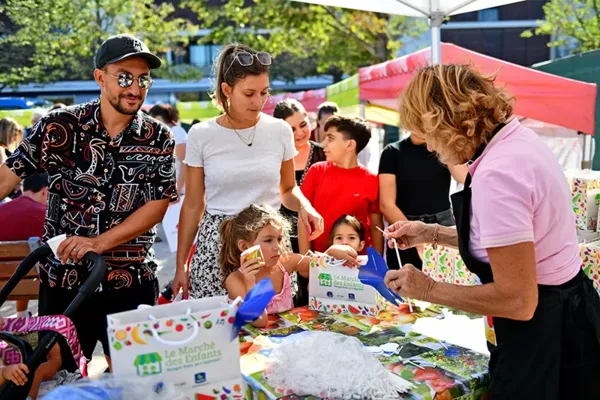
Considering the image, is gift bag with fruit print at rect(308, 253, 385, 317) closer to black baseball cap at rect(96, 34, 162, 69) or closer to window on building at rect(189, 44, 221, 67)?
black baseball cap at rect(96, 34, 162, 69)

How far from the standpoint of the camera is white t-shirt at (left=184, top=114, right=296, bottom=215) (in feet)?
9.21

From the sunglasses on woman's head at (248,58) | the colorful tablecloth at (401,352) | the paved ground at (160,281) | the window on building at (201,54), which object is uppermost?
the window on building at (201,54)

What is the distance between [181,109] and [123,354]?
1439cm

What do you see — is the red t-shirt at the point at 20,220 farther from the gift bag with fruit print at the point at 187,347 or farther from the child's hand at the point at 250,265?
the gift bag with fruit print at the point at 187,347

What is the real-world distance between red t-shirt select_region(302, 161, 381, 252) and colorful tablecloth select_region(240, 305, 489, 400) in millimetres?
954

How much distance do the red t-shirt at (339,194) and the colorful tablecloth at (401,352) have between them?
954 mm

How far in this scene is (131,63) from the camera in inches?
92.2

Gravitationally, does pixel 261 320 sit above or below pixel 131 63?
below

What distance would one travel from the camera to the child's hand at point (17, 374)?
1.74 m

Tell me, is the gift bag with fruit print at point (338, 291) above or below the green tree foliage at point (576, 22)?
below

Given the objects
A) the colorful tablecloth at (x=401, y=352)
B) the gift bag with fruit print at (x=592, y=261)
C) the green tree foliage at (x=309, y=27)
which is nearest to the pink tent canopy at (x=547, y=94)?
the gift bag with fruit print at (x=592, y=261)

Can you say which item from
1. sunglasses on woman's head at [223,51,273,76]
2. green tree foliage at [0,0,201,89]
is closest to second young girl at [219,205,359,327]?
sunglasses on woman's head at [223,51,273,76]

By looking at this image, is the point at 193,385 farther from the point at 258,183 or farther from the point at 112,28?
the point at 112,28

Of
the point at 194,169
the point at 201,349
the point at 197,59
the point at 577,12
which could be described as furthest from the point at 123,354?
the point at 197,59
